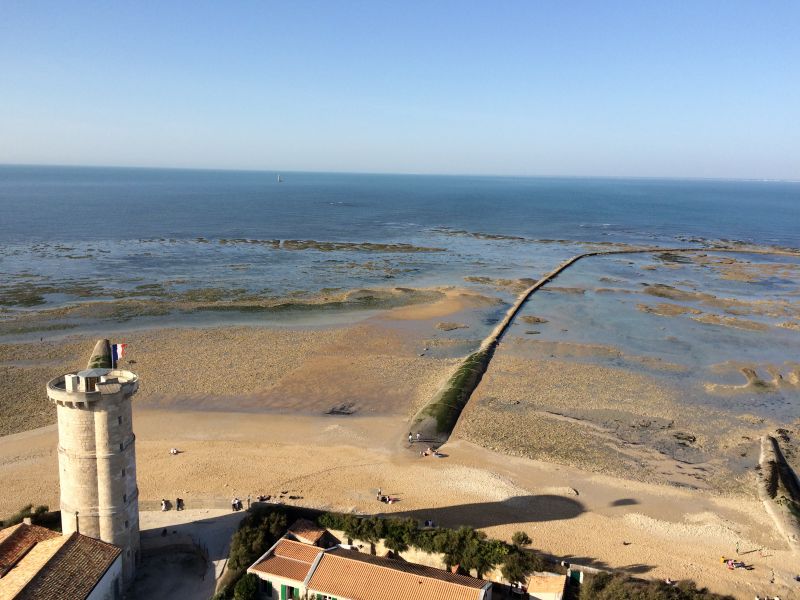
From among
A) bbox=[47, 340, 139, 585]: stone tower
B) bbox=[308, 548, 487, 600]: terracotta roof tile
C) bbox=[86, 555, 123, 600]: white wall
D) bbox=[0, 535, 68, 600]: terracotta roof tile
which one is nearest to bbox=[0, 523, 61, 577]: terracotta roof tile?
bbox=[0, 535, 68, 600]: terracotta roof tile

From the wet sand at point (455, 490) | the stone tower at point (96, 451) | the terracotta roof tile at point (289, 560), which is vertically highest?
the stone tower at point (96, 451)

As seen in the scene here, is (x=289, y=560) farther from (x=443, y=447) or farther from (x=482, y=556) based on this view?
(x=443, y=447)

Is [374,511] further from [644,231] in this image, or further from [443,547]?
[644,231]

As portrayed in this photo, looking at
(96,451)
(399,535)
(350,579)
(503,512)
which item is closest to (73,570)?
(96,451)

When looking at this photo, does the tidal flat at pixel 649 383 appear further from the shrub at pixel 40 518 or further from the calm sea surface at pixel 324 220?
the calm sea surface at pixel 324 220

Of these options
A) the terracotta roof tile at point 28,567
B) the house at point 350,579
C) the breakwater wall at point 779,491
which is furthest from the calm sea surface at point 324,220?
the house at point 350,579
